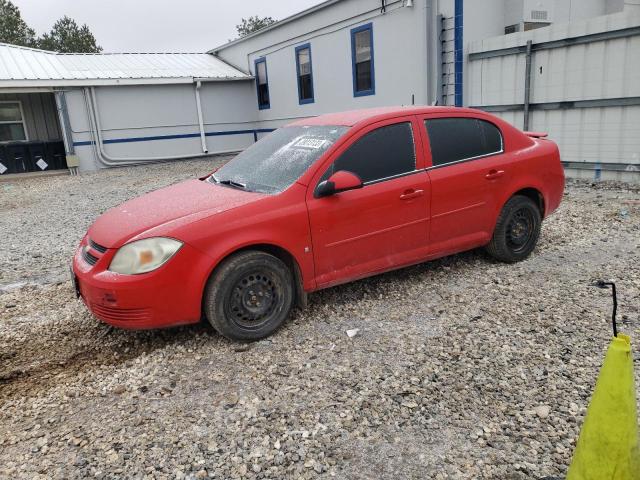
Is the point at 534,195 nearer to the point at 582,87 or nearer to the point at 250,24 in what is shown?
the point at 582,87

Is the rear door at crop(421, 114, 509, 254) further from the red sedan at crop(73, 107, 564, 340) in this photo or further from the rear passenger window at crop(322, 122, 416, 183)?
the rear passenger window at crop(322, 122, 416, 183)

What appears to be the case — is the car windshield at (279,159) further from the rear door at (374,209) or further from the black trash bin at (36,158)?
the black trash bin at (36,158)

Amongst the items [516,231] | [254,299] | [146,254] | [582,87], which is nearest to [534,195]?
[516,231]

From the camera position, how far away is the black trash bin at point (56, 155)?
689 inches

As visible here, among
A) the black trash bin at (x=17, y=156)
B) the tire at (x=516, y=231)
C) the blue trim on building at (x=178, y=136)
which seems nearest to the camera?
the tire at (x=516, y=231)

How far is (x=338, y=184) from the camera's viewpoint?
3.92 meters

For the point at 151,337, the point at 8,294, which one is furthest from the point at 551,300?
the point at 8,294

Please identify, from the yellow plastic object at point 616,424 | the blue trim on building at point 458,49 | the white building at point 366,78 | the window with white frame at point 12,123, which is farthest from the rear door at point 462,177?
the window with white frame at point 12,123

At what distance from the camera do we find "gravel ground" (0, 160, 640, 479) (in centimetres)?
263

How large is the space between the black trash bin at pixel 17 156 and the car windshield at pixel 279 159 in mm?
15061

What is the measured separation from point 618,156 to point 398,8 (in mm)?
6259

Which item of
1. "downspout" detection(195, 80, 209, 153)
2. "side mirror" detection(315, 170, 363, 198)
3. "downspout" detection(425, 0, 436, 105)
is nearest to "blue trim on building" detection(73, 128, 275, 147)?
"downspout" detection(195, 80, 209, 153)

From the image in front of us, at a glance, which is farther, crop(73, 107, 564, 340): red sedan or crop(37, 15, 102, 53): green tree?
crop(37, 15, 102, 53): green tree

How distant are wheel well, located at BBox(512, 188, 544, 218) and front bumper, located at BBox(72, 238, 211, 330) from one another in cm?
331
